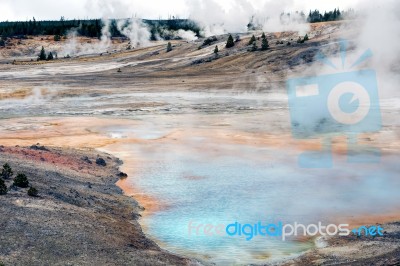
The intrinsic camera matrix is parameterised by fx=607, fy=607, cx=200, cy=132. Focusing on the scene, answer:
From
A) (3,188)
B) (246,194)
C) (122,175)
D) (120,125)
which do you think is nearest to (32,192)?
(3,188)

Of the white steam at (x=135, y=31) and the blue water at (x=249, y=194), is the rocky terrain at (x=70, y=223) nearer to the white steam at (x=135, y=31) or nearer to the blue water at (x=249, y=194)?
the blue water at (x=249, y=194)

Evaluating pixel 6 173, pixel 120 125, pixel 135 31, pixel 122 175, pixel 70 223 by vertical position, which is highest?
pixel 135 31

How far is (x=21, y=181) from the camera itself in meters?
13.2

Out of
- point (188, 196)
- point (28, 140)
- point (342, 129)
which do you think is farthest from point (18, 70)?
point (188, 196)

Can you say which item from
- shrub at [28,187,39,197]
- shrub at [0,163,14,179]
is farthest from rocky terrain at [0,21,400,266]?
shrub at [0,163,14,179]

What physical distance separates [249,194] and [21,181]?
552 centimetres

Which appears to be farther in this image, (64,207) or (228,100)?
(228,100)

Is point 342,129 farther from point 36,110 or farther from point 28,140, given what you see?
point 36,110

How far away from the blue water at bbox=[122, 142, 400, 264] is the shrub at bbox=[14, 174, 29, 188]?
2.78 metres

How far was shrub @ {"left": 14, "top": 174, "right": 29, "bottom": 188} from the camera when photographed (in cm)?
1319

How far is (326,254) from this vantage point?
35.0 ft

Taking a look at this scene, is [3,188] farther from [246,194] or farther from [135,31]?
[135,31]

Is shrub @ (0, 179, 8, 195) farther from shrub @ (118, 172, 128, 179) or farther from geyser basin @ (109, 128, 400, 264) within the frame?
shrub @ (118, 172, 128, 179)

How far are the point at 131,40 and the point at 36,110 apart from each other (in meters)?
59.7
